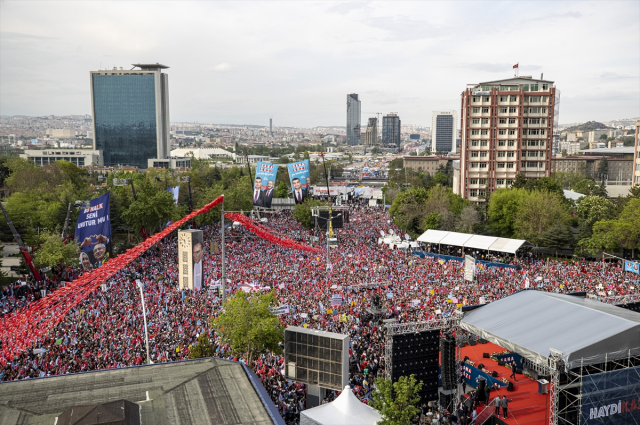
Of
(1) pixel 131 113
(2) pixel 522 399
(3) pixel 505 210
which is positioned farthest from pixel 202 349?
(1) pixel 131 113

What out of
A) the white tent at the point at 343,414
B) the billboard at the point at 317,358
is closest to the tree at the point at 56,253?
the billboard at the point at 317,358

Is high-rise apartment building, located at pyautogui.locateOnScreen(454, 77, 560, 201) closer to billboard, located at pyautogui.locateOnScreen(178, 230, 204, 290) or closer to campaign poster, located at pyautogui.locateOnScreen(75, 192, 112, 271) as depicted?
billboard, located at pyautogui.locateOnScreen(178, 230, 204, 290)

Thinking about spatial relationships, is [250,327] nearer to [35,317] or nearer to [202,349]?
[202,349]

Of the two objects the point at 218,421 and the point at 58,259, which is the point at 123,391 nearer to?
the point at 218,421

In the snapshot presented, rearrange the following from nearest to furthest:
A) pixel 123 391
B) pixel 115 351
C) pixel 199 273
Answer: pixel 123 391, pixel 115 351, pixel 199 273

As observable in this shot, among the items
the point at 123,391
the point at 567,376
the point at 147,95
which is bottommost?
the point at 123,391

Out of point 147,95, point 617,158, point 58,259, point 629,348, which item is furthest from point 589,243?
point 147,95
